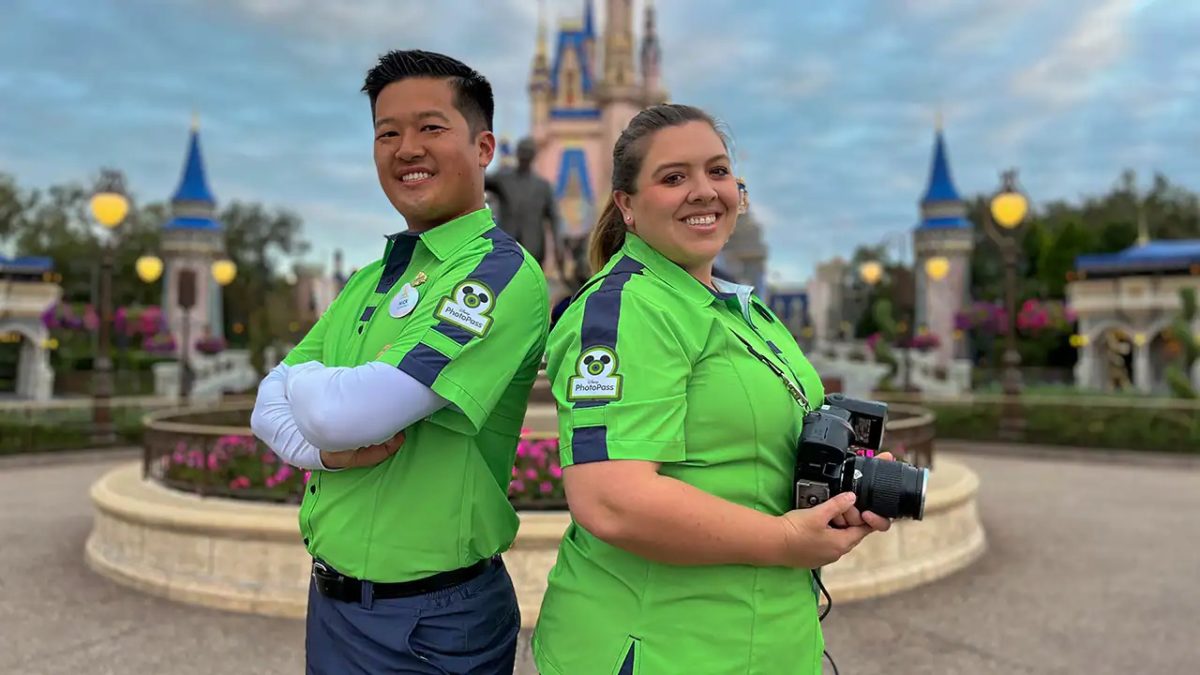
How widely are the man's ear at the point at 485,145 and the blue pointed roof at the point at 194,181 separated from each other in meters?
41.7

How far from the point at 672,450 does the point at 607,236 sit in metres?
0.71

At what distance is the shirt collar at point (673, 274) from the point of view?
1668 mm

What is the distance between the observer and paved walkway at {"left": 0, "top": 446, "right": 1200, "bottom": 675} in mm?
4555

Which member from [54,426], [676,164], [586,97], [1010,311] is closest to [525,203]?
Result: [676,164]

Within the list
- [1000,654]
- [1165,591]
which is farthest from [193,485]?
[1165,591]

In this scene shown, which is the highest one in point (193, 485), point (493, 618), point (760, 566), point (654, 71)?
point (654, 71)

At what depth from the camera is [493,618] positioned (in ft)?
6.14

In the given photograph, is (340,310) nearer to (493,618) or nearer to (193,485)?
(493,618)

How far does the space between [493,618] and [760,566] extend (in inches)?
25.8

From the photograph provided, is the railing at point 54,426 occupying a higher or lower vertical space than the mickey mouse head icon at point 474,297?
lower

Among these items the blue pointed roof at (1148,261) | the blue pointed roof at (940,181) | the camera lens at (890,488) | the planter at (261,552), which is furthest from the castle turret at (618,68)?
the camera lens at (890,488)

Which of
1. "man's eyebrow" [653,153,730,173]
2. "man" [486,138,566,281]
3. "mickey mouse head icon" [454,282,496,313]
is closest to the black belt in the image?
"mickey mouse head icon" [454,282,496,313]

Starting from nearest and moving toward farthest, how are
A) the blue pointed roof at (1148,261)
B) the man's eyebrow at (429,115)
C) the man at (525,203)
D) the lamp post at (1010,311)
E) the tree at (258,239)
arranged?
the man's eyebrow at (429,115), the man at (525,203), the lamp post at (1010,311), the blue pointed roof at (1148,261), the tree at (258,239)

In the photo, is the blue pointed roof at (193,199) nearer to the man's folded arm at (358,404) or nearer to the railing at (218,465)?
the railing at (218,465)
